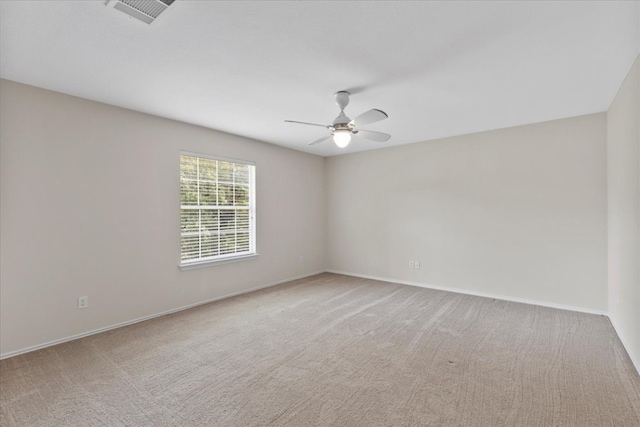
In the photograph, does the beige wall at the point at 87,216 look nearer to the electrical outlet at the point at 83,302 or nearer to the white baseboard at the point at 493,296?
the electrical outlet at the point at 83,302

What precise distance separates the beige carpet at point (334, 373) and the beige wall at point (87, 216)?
0.34 m

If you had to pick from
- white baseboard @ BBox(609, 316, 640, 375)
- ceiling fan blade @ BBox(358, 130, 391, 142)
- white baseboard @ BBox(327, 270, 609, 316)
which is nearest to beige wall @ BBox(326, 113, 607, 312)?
white baseboard @ BBox(327, 270, 609, 316)

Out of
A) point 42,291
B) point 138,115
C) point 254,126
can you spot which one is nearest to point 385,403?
point 42,291

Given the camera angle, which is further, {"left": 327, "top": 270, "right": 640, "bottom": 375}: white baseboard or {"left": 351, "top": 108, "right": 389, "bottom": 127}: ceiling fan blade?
{"left": 327, "top": 270, "right": 640, "bottom": 375}: white baseboard

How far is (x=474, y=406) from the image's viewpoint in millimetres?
2021

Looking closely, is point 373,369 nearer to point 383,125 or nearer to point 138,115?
point 383,125

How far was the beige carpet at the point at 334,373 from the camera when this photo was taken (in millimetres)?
1948

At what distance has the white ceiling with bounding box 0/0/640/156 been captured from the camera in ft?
6.00

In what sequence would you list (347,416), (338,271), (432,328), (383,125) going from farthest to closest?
1. (338,271)
2. (383,125)
3. (432,328)
4. (347,416)

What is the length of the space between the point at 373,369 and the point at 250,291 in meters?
2.90

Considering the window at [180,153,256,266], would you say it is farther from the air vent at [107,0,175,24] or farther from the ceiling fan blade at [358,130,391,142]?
the air vent at [107,0,175,24]

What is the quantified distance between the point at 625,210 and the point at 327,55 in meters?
3.24

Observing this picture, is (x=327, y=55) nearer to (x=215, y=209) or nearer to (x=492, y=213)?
(x=215, y=209)

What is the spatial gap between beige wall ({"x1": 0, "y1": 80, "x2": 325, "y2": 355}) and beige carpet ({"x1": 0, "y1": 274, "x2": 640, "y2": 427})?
34cm
